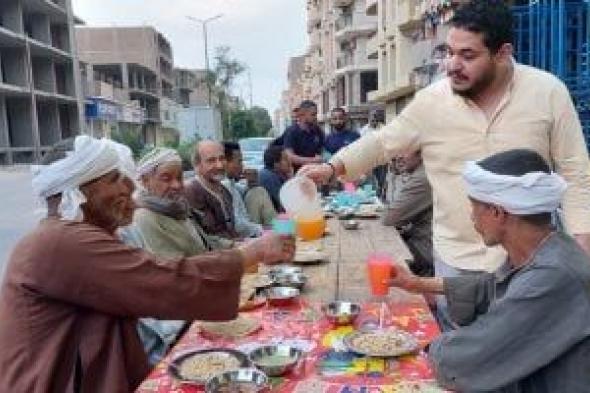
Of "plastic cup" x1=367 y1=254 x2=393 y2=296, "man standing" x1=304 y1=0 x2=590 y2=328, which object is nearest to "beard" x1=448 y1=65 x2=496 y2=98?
"man standing" x1=304 y1=0 x2=590 y2=328

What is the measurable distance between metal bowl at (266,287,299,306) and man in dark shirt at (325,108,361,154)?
6537 mm

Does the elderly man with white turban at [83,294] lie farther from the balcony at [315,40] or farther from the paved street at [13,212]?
the balcony at [315,40]

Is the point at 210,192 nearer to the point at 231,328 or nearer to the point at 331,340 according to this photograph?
the point at 231,328

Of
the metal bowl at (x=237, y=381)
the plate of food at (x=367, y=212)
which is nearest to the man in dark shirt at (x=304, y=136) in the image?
the plate of food at (x=367, y=212)

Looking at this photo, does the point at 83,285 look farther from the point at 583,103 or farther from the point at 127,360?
the point at 583,103

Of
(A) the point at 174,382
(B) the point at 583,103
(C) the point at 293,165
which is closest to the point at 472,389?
(A) the point at 174,382

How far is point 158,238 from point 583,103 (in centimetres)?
488

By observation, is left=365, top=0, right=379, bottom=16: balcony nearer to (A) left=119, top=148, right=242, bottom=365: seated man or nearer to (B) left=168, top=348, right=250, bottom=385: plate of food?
(A) left=119, top=148, right=242, bottom=365: seated man

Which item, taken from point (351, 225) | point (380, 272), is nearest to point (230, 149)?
point (351, 225)

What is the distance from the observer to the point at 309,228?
13.2 feet

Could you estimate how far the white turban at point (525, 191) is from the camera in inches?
66.4

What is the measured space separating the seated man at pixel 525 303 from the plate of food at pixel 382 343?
280 millimetres

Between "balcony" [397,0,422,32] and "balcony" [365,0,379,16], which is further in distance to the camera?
"balcony" [365,0,379,16]

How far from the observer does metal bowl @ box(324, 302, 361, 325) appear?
2.48m
